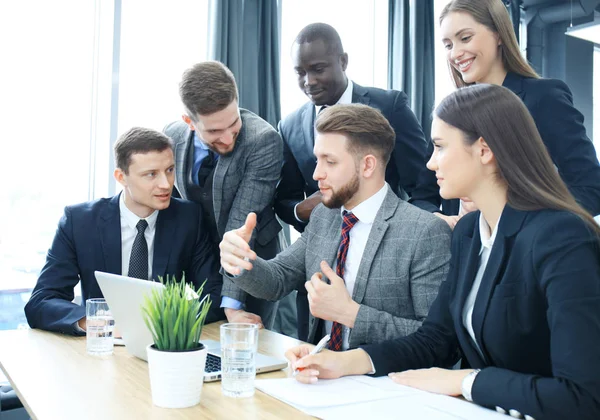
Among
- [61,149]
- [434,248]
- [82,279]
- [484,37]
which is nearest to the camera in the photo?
[434,248]

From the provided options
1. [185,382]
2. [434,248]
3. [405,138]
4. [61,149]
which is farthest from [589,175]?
[61,149]

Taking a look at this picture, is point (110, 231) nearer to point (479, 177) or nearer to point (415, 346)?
point (415, 346)

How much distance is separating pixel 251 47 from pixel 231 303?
1951 mm

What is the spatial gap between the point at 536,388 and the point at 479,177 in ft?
1.81

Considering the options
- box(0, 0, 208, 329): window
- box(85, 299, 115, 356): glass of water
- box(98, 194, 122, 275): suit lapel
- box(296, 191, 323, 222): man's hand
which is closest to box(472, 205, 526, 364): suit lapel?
box(85, 299, 115, 356): glass of water

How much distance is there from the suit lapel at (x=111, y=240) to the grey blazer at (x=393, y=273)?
0.58 m

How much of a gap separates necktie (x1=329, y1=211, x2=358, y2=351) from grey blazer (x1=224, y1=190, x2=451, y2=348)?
39 millimetres

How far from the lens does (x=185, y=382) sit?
4.21 ft

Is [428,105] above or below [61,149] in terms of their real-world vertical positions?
above

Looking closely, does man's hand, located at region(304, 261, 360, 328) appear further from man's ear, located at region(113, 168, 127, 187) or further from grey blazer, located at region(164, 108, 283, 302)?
man's ear, located at region(113, 168, 127, 187)

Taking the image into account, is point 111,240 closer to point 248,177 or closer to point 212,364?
point 248,177

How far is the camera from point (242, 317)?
2156mm

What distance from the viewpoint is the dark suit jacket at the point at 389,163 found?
2.66 meters

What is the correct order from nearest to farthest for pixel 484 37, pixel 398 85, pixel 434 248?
pixel 434 248
pixel 484 37
pixel 398 85
